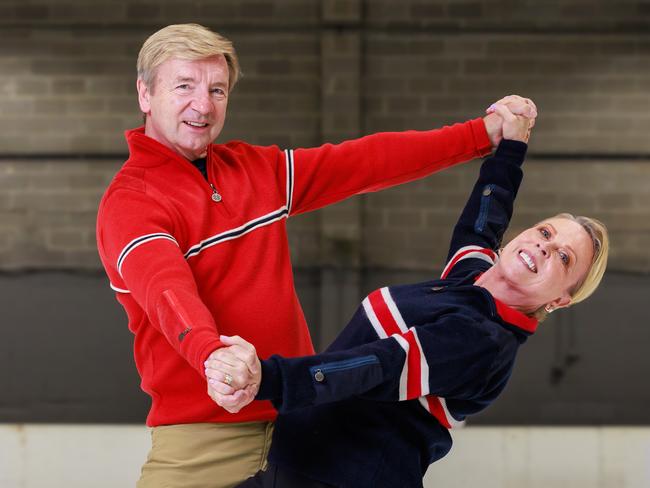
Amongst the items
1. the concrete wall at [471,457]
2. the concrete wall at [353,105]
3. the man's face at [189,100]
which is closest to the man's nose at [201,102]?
the man's face at [189,100]

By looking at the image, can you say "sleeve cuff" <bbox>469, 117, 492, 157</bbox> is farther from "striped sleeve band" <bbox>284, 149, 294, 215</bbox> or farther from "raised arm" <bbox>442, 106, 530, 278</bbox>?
"striped sleeve band" <bbox>284, 149, 294, 215</bbox>

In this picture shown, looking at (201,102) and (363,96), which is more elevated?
(201,102)

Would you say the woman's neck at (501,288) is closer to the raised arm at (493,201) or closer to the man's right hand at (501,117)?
the raised arm at (493,201)

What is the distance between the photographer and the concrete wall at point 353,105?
7121 mm

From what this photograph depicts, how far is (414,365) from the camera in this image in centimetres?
132

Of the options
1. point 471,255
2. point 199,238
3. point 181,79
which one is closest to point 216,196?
point 199,238

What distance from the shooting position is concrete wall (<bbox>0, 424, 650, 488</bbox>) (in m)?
4.02

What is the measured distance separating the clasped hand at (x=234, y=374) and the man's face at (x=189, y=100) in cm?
43

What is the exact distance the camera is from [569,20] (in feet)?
23.3

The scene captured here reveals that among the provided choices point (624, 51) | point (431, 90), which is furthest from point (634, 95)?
point (431, 90)

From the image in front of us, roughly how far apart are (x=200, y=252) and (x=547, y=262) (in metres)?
0.57

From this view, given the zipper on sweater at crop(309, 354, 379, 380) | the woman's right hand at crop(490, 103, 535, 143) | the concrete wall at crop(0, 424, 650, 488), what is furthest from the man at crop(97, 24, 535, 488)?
the concrete wall at crop(0, 424, 650, 488)

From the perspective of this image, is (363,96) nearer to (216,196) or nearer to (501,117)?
(501,117)

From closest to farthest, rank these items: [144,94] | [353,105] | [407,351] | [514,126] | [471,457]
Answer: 1. [407,351]
2. [144,94]
3. [514,126]
4. [471,457]
5. [353,105]
